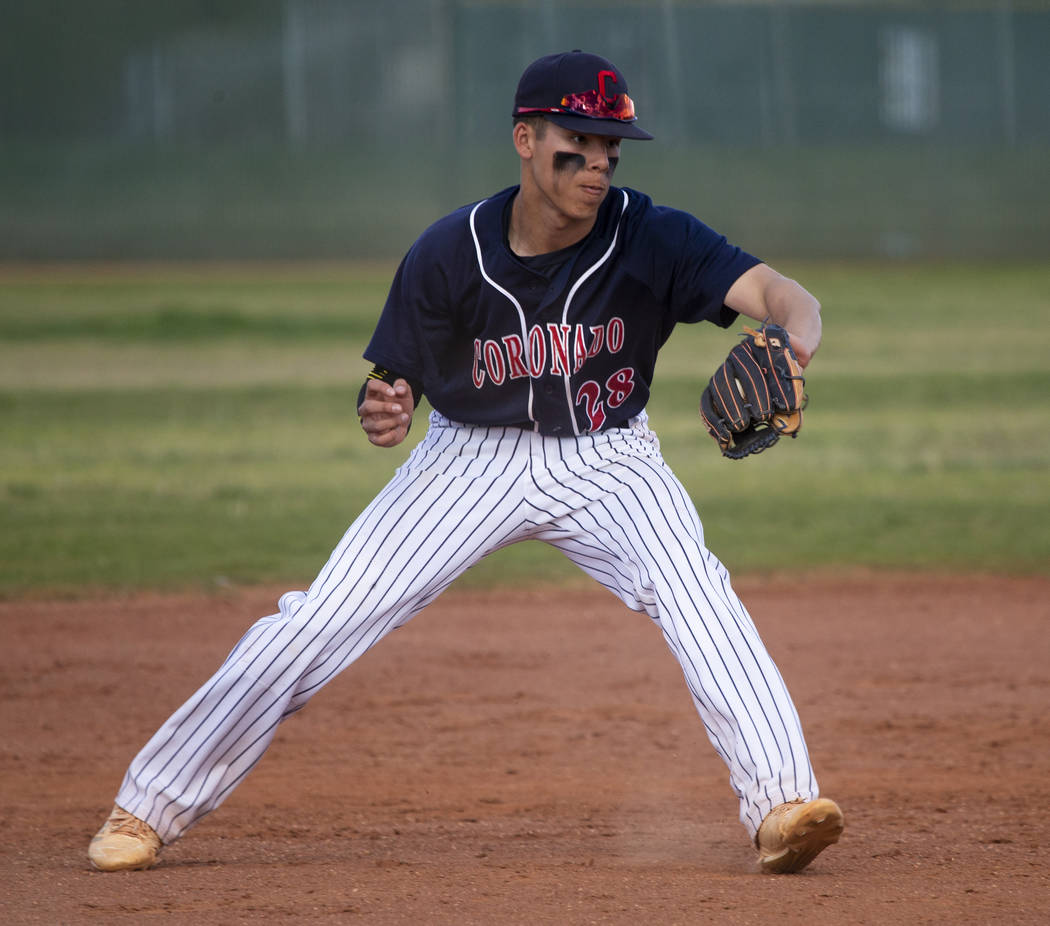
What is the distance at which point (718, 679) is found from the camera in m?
2.77

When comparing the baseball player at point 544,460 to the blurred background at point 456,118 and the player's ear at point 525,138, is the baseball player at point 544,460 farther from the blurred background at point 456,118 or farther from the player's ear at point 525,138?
the blurred background at point 456,118

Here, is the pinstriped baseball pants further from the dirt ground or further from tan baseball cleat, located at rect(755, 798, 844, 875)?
the dirt ground

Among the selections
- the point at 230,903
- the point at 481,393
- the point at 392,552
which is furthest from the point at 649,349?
the point at 230,903

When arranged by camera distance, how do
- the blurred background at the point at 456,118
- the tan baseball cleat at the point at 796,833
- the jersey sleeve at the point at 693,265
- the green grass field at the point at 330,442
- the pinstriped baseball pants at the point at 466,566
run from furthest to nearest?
the blurred background at the point at 456,118
the green grass field at the point at 330,442
the jersey sleeve at the point at 693,265
the pinstriped baseball pants at the point at 466,566
the tan baseball cleat at the point at 796,833

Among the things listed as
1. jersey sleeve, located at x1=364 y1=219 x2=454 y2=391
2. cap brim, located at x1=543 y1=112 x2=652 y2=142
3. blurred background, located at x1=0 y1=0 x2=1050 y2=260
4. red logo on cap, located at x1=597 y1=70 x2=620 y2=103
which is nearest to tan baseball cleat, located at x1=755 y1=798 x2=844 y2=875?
jersey sleeve, located at x1=364 y1=219 x2=454 y2=391

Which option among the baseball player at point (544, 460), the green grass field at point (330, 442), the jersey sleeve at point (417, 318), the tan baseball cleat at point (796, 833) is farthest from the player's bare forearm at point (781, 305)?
the green grass field at point (330, 442)

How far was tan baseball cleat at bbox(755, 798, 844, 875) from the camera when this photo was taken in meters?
2.66

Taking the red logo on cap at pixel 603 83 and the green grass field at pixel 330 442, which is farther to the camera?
the green grass field at pixel 330 442

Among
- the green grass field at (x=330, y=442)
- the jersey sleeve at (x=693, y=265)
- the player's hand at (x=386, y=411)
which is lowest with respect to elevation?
the green grass field at (x=330, y=442)

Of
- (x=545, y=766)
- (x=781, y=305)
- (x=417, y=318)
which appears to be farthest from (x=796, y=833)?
(x=545, y=766)

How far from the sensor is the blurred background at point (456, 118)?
2039 cm

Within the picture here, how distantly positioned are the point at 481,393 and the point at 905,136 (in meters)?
19.5

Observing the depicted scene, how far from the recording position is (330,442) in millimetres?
9836

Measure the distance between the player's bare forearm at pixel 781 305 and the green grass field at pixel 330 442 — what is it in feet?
11.9
